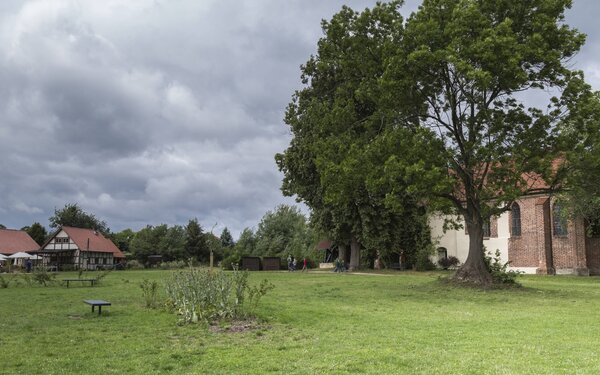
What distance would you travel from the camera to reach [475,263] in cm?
2438

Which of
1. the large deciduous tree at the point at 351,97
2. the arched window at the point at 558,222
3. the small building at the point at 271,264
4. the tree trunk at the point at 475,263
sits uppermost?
the large deciduous tree at the point at 351,97

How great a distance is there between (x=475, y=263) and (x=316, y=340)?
648 inches

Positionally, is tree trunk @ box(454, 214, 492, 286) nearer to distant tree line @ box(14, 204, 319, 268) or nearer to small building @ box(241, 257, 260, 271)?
small building @ box(241, 257, 260, 271)

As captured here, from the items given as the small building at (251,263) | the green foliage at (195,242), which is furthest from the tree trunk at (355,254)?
the green foliage at (195,242)

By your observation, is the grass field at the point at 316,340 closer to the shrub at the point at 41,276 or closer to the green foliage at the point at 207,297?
the green foliage at the point at 207,297

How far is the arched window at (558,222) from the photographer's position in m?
→ 42.0

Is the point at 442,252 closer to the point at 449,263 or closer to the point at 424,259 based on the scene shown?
the point at 449,263

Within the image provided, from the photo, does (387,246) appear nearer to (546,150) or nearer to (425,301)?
(546,150)

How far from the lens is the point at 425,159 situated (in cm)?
2239

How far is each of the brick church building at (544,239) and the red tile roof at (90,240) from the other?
46.0 m

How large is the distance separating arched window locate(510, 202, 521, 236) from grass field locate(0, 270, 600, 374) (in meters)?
30.9

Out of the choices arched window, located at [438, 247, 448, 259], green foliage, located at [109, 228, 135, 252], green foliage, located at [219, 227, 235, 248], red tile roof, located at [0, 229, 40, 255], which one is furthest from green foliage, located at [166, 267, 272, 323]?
green foliage, located at [109, 228, 135, 252]

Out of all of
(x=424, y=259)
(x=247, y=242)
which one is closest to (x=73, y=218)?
(x=247, y=242)

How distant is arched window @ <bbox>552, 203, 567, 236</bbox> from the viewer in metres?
42.0
